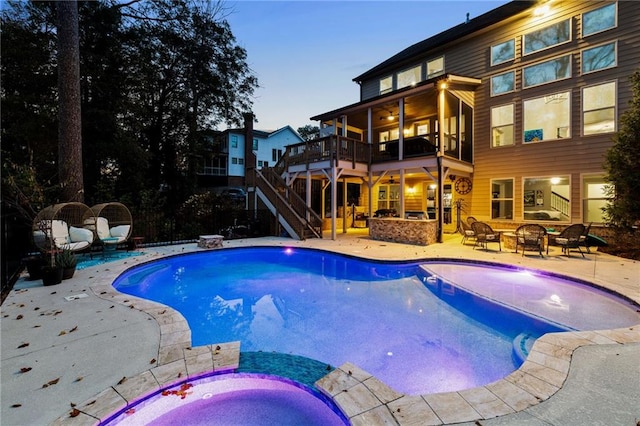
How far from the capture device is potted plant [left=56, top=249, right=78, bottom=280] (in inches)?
233

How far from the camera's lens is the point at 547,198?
433 inches

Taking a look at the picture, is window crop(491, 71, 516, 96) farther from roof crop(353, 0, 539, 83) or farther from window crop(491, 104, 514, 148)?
roof crop(353, 0, 539, 83)

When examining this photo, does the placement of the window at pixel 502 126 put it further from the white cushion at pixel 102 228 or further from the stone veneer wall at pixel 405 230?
the white cushion at pixel 102 228

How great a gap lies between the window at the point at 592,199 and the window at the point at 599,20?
16.8 feet

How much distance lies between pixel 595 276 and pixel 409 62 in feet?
41.0

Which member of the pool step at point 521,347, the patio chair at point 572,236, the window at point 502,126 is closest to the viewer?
the pool step at point 521,347

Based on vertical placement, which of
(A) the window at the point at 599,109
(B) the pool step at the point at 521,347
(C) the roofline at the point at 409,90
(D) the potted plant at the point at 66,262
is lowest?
(B) the pool step at the point at 521,347

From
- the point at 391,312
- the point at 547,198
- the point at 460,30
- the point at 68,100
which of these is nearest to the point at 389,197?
the point at 547,198

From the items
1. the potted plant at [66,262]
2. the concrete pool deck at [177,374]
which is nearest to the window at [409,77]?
the concrete pool deck at [177,374]

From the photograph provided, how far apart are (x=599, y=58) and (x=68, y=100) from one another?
59.4 ft

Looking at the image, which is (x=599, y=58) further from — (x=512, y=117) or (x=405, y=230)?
(x=405, y=230)

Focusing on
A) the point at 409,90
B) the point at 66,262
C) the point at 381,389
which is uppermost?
the point at 409,90

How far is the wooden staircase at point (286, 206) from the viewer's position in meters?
12.4

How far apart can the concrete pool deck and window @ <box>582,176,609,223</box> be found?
7.20 m
